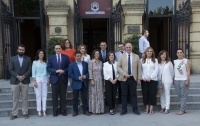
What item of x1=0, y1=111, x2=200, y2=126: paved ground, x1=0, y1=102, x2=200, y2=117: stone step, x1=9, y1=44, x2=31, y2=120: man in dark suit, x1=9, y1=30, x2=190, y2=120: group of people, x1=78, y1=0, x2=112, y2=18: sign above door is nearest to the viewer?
x1=0, y1=111, x2=200, y2=126: paved ground

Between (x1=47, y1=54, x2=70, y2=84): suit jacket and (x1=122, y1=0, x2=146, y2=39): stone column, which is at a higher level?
(x1=122, y1=0, x2=146, y2=39): stone column

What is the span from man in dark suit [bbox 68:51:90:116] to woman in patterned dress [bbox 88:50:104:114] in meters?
0.15

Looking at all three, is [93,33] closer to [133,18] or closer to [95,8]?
[95,8]

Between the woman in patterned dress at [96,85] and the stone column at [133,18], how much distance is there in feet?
13.4

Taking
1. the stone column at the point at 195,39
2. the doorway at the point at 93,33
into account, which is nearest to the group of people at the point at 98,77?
the stone column at the point at 195,39

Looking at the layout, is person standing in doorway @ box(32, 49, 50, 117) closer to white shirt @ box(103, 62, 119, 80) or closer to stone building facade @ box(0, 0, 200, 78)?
white shirt @ box(103, 62, 119, 80)

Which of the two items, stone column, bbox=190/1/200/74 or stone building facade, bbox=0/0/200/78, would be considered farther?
stone column, bbox=190/1/200/74

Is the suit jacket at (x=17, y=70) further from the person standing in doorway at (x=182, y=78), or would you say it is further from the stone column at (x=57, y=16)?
the person standing in doorway at (x=182, y=78)

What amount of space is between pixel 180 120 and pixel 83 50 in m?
3.39

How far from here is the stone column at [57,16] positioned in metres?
9.59

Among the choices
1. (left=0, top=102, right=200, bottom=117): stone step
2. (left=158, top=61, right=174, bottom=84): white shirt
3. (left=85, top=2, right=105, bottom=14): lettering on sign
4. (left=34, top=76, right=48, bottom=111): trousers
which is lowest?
(left=0, top=102, right=200, bottom=117): stone step

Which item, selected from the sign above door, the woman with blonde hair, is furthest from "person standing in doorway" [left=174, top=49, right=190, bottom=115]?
the sign above door

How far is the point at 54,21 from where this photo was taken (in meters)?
9.68

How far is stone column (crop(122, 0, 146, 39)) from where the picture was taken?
972 centimetres
